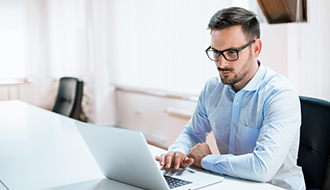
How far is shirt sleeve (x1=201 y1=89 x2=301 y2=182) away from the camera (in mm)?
1404

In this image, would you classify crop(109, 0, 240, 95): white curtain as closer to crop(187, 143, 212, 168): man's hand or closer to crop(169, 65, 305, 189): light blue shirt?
crop(169, 65, 305, 189): light blue shirt

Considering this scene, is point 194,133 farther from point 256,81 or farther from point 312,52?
point 312,52

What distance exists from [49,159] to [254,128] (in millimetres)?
962

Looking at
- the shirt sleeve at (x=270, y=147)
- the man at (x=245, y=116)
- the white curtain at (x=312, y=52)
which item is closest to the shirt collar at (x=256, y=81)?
the man at (x=245, y=116)

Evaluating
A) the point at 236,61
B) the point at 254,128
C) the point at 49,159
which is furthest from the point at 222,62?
the point at 49,159

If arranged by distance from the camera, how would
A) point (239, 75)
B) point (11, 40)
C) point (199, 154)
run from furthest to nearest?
point (11, 40), point (239, 75), point (199, 154)

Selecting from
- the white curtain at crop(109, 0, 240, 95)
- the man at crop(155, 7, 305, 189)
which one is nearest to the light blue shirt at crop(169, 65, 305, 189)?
the man at crop(155, 7, 305, 189)

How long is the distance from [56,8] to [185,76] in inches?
123

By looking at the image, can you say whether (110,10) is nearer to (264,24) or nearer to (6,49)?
(6,49)

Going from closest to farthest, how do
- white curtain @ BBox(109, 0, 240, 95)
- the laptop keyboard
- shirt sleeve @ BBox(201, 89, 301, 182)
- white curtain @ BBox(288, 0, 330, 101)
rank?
the laptop keyboard, shirt sleeve @ BBox(201, 89, 301, 182), white curtain @ BBox(288, 0, 330, 101), white curtain @ BBox(109, 0, 240, 95)

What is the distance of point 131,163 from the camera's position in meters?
1.27

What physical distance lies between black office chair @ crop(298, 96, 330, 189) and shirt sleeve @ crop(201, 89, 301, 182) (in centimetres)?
8

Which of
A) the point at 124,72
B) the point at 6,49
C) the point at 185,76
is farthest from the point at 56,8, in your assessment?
the point at 185,76

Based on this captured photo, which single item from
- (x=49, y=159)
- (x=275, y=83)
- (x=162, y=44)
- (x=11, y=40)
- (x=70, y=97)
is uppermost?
(x=11, y=40)
